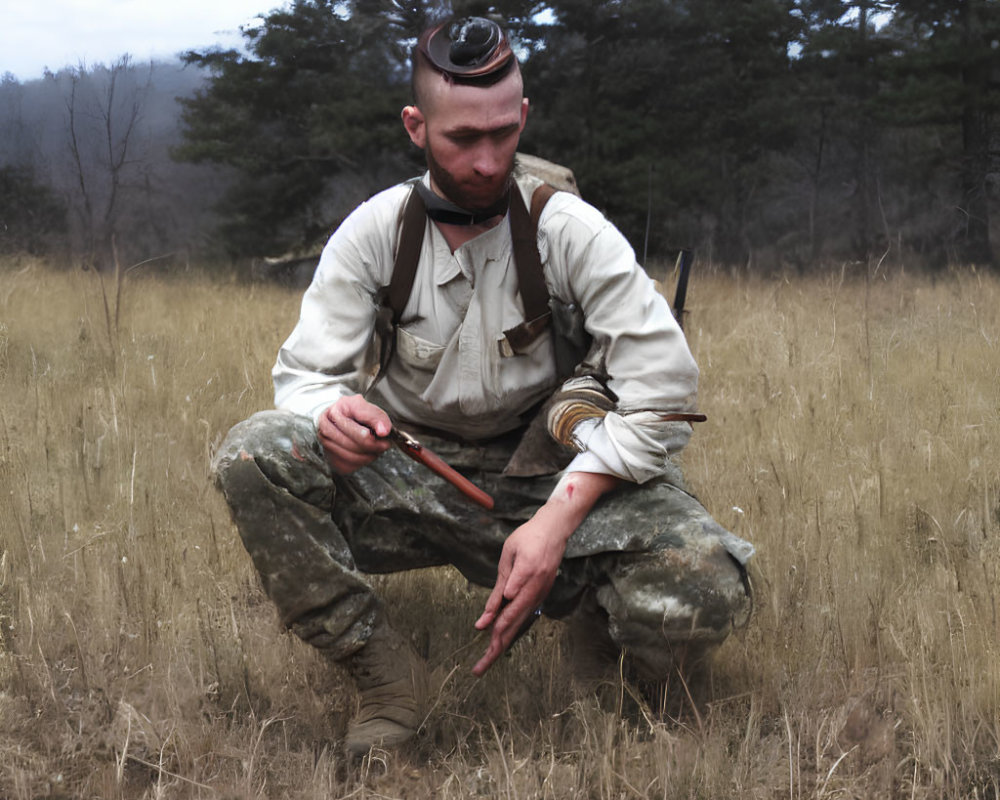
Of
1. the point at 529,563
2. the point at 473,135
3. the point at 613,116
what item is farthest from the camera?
the point at 613,116

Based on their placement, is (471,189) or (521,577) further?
(471,189)

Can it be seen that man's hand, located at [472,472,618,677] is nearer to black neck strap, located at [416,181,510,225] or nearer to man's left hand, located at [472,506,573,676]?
man's left hand, located at [472,506,573,676]

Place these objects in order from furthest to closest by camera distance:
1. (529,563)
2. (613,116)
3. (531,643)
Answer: (613,116) < (531,643) < (529,563)

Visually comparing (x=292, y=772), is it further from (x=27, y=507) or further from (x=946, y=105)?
(x=946, y=105)

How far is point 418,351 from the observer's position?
2.52 metres

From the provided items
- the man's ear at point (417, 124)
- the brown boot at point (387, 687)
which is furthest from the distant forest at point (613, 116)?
the brown boot at point (387, 687)

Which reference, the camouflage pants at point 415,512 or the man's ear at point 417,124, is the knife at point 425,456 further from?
the man's ear at point 417,124

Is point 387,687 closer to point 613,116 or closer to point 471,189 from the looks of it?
point 471,189

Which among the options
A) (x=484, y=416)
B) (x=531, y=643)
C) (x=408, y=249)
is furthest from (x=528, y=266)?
(x=531, y=643)

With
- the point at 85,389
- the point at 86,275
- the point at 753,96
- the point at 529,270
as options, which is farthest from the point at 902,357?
Result: the point at 753,96

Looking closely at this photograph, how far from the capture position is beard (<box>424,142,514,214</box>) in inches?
95.7

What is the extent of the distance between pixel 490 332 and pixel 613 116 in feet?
41.0

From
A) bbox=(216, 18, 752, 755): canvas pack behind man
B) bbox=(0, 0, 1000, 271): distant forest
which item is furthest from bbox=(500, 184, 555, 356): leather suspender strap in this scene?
bbox=(0, 0, 1000, 271): distant forest

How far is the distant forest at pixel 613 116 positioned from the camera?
13.8m
